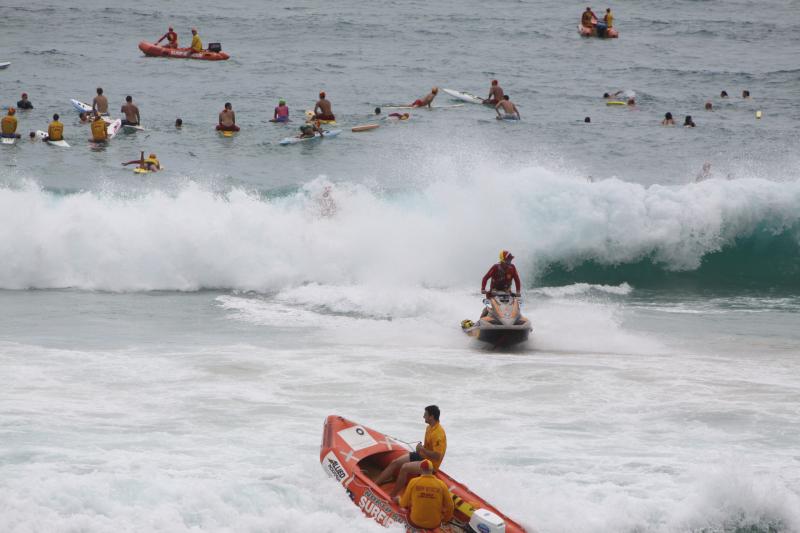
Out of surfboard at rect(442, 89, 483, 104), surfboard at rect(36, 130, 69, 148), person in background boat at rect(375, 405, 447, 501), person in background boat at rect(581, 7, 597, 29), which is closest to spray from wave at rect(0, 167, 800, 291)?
surfboard at rect(36, 130, 69, 148)

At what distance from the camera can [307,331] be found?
2019cm

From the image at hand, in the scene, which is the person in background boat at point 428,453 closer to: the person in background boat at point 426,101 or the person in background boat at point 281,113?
the person in background boat at point 281,113

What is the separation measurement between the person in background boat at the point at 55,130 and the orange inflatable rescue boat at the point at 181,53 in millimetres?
13241

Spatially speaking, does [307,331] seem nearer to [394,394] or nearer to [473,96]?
[394,394]

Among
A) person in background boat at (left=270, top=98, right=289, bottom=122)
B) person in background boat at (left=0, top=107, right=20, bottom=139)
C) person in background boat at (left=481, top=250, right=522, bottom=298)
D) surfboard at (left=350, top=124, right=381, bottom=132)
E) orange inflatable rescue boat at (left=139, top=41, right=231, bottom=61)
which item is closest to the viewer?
person in background boat at (left=481, top=250, right=522, bottom=298)

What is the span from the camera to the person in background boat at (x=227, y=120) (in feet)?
119

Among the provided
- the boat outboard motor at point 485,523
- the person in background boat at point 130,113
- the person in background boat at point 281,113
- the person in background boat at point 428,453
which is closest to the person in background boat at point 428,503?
the boat outboard motor at point 485,523

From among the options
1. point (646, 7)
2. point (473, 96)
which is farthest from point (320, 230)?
point (646, 7)

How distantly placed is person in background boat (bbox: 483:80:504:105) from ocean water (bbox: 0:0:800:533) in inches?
34.7

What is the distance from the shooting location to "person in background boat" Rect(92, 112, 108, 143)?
34219 millimetres

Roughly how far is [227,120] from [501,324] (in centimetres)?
2002

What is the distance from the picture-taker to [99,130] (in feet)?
113

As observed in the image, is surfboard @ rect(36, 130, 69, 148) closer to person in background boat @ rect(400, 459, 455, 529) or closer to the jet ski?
the jet ski

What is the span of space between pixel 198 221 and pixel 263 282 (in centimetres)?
263
